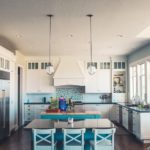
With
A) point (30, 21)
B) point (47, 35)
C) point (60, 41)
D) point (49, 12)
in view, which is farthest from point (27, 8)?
point (60, 41)

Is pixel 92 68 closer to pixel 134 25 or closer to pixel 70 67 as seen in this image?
pixel 134 25

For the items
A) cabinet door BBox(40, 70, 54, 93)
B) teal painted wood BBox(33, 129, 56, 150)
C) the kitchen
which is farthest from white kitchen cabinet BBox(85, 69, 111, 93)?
teal painted wood BBox(33, 129, 56, 150)

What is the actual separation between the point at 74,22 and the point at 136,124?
11.7ft

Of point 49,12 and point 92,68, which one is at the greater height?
point 49,12

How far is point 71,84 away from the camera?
10.9 meters

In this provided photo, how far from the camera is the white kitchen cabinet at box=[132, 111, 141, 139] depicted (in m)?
7.27

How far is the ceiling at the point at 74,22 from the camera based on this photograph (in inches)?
175

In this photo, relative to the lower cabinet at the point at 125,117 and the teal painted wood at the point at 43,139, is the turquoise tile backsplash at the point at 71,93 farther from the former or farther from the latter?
the teal painted wood at the point at 43,139

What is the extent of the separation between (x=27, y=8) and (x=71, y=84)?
647 centimetres

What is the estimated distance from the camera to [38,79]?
1119 cm

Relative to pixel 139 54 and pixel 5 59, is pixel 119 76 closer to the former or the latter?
pixel 139 54

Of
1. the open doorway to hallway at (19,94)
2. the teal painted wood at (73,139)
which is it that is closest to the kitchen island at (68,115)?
the teal painted wood at (73,139)

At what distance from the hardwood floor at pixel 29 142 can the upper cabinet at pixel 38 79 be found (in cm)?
281

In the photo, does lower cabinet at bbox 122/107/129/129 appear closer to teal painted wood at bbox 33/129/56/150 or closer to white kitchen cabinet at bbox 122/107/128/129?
white kitchen cabinet at bbox 122/107/128/129
